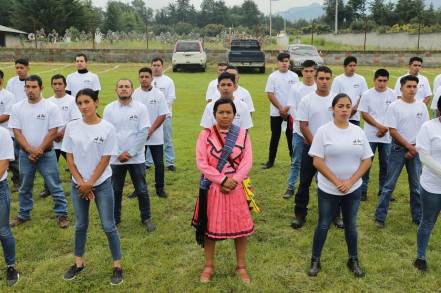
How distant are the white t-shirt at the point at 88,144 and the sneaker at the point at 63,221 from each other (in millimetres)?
1607

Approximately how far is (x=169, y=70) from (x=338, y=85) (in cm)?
1959

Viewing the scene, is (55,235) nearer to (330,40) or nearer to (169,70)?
(169,70)

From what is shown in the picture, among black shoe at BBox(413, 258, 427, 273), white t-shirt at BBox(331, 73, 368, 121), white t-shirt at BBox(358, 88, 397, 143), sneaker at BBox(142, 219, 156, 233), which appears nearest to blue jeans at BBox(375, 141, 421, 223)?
white t-shirt at BBox(358, 88, 397, 143)

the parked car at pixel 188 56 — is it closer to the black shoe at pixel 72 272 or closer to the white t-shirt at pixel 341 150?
the black shoe at pixel 72 272

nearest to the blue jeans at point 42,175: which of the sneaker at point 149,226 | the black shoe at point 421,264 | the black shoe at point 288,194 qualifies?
the sneaker at point 149,226

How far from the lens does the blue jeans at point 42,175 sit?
5562 mm

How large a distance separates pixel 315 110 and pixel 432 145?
151cm

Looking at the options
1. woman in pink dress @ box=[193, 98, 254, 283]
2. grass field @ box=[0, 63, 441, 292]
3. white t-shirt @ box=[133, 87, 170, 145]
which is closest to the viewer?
woman in pink dress @ box=[193, 98, 254, 283]

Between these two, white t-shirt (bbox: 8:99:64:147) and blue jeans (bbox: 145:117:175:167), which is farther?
blue jeans (bbox: 145:117:175:167)

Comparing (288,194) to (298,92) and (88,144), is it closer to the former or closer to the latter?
(298,92)

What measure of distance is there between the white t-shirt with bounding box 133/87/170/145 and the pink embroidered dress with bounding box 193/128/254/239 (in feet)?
7.97

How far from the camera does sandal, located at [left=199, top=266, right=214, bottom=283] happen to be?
14.1 feet

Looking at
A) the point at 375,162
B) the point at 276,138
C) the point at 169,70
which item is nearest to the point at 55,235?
the point at 276,138

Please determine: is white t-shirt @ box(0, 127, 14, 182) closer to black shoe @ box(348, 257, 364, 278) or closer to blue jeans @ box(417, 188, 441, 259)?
black shoe @ box(348, 257, 364, 278)
